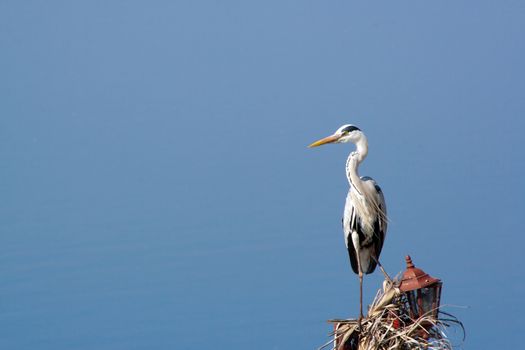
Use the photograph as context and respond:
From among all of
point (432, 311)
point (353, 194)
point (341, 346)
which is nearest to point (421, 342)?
point (432, 311)

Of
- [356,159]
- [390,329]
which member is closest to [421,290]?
[390,329]

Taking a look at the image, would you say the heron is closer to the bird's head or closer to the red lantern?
the bird's head

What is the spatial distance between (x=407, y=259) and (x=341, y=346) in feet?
1.26

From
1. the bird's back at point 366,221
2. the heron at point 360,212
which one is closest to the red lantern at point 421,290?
the heron at point 360,212

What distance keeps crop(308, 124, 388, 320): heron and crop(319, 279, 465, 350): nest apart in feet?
1.52

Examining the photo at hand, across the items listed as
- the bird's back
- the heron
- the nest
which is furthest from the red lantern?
the bird's back

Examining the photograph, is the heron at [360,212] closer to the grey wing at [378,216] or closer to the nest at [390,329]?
the grey wing at [378,216]

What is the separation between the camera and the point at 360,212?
11.8 ft

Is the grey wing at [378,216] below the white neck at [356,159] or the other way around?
below

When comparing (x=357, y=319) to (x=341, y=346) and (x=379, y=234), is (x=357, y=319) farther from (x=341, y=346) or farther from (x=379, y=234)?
(x=379, y=234)

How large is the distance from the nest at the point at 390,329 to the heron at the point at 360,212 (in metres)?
0.46

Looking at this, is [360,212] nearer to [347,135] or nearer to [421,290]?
[347,135]

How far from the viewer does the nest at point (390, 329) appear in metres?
2.84

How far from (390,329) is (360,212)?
787mm
